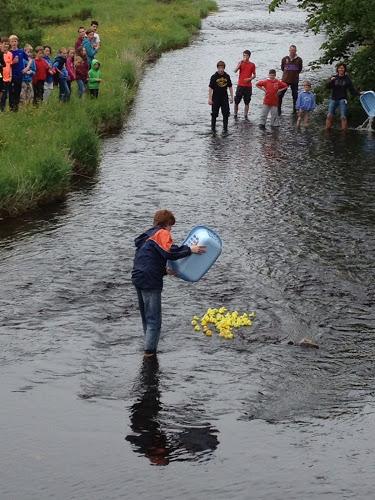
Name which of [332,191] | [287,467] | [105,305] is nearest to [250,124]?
[332,191]

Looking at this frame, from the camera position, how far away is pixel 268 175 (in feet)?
74.8

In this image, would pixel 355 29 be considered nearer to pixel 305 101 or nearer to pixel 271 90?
pixel 305 101

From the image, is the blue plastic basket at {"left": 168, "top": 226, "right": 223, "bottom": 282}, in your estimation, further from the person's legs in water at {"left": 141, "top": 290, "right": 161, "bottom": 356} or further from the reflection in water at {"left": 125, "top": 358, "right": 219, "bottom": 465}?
the reflection in water at {"left": 125, "top": 358, "right": 219, "bottom": 465}

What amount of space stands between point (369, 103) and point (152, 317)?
16.8 m

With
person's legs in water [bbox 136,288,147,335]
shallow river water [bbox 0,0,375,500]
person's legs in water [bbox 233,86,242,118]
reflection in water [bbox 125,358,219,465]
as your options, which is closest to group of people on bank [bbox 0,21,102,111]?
shallow river water [bbox 0,0,375,500]

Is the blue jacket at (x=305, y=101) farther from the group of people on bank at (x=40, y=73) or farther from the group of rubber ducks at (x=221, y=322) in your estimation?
the group of rubber ducks at (x=221, y=322)

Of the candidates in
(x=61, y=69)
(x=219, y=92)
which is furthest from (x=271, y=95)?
(x=61, y=69)

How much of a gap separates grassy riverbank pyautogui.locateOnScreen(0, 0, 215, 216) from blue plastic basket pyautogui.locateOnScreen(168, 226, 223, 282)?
6699mm

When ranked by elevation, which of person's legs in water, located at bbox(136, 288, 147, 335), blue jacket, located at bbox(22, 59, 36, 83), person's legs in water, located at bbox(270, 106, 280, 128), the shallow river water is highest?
blue jacket, located at bbox(22, 59, 36, 83)

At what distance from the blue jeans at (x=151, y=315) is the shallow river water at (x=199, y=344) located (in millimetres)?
328

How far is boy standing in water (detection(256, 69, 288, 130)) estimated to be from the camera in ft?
89.8

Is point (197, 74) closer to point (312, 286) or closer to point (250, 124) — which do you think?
point (250, 124)

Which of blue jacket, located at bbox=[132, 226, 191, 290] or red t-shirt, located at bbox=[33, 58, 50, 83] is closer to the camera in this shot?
blue jacket, located at bbox=[132, 226, 191, 290]

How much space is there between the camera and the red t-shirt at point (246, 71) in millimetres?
28781
